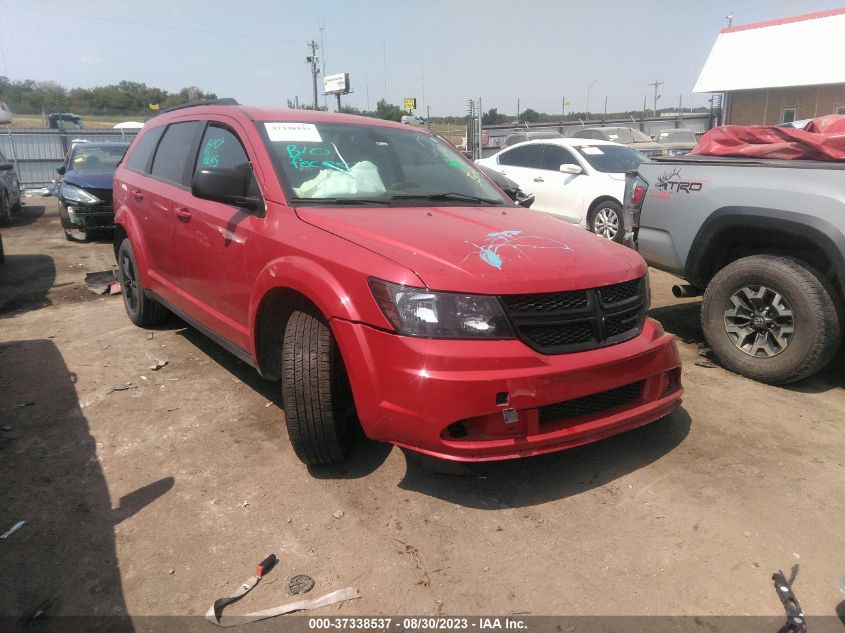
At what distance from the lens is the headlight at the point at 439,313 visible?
7.99ft

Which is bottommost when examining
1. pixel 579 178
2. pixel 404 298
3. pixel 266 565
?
pixel 266 565

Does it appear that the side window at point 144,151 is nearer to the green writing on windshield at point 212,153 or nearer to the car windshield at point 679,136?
the green writing on windshield at point 212,153

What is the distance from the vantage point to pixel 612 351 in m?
2.72

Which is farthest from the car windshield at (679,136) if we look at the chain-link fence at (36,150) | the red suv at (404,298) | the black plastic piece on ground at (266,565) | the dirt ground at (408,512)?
the black plastic piece on ground at (266,565)

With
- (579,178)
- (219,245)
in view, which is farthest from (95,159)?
(219,245)

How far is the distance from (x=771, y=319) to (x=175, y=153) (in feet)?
14.3

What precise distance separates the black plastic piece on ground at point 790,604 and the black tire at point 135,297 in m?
4.64

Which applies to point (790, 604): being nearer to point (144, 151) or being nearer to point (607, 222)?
point (144, 151)

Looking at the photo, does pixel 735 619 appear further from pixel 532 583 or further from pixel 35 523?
pixel 35 523

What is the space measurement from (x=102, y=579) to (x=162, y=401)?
5.66 ft

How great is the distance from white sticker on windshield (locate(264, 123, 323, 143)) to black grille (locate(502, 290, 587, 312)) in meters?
1.74

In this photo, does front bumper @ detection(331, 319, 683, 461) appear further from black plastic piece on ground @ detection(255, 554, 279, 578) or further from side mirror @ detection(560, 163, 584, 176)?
side mirror @ detection(560, 163, 584, 176)

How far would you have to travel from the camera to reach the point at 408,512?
8.98ft

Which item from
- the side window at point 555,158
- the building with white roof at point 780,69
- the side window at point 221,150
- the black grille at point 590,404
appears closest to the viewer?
the black grille at point 590,404
